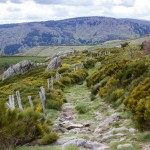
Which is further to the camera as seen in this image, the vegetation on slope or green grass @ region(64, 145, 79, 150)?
the vegetation on slope

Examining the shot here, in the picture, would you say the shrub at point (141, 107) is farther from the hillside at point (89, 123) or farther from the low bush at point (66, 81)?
the low bush at point (66, 81)

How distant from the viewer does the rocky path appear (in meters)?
11.8

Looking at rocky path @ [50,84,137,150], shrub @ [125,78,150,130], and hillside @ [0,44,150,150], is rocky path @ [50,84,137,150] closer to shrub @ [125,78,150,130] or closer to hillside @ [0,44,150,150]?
hillside @ [0,44,150,150]

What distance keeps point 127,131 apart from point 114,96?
712 centimetres

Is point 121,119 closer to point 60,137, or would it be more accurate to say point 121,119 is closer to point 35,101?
point 60,137

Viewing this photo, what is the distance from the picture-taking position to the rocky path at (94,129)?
464 inches

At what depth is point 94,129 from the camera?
49.4ft

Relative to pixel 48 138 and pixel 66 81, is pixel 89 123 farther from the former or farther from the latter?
pixel 66 81

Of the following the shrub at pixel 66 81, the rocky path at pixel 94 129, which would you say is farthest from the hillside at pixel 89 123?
the shrub at pixel 66 81

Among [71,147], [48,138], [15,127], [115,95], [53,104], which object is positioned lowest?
[53,104]

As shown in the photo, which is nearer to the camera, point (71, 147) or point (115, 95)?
point (71, 147)

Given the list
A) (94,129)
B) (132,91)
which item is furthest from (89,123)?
(132,91)

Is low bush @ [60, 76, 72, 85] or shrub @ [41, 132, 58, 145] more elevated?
shrub @ [41, 132, 58, 145]

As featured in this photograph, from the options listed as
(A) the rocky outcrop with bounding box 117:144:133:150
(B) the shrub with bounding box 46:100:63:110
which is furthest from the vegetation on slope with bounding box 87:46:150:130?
(B) the shrub with bounding box 46:100:63:110
